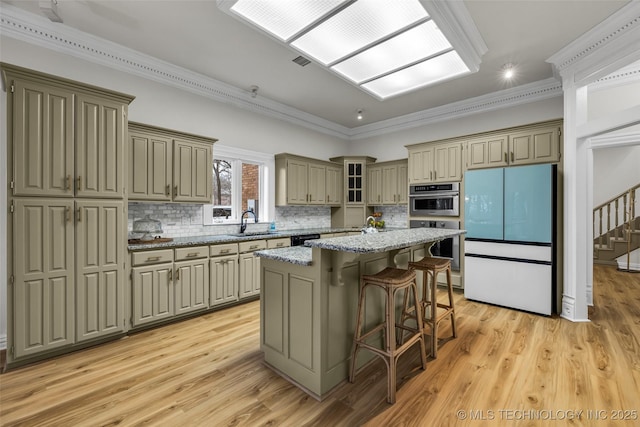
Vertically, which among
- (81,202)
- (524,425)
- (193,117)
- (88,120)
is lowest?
(524,425)

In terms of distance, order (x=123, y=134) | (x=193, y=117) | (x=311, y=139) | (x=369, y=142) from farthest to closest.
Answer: (x=369, y=142) → (x=311, y=139) → (x=193, y=117) → (x=123, y=134)

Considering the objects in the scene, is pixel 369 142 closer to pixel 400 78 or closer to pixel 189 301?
pixel 400 78

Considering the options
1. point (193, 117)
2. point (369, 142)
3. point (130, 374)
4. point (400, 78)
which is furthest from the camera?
point (369, 142)

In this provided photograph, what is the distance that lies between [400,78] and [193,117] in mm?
2885

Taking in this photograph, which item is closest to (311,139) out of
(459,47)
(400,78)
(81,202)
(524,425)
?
(400,78)

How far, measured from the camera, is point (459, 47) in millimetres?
2705

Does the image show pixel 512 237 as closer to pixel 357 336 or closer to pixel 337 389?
pixel 357 336

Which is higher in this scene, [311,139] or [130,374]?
Result: [311,139]

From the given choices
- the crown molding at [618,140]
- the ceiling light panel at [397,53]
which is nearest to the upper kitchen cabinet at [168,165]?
the ceiling light panel at [397,53]

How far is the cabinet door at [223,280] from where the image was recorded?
364cm

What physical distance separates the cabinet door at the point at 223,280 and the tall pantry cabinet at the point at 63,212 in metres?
0.99

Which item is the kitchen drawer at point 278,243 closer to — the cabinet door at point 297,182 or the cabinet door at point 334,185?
the cabinet door at point 297,182

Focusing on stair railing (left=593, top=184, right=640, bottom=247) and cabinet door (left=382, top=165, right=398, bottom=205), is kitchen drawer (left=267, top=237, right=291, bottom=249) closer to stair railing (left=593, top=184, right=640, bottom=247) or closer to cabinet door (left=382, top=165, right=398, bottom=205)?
cabinet door (left=382, top=165, right=398, bottom=205)

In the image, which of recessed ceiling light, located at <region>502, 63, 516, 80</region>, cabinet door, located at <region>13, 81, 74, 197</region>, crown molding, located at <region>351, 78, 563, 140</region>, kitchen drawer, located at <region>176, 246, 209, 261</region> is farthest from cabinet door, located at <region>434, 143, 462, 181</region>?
cabinet door, located at <region>13, 81, 74, 197</region>
